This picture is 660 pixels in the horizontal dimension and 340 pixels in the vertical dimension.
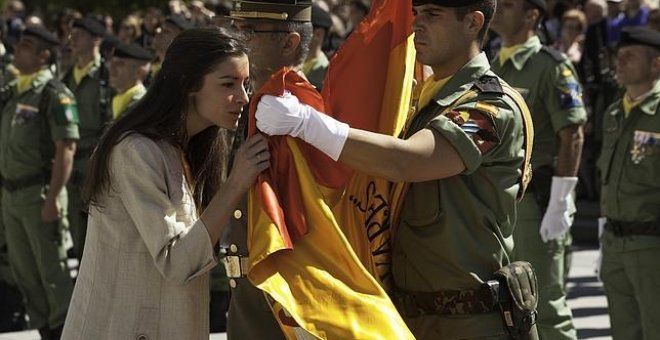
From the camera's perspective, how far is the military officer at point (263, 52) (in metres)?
4.57

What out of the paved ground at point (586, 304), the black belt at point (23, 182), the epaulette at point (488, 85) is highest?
the epaulette at point (488, 85)

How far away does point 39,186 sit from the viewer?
30.9 ft

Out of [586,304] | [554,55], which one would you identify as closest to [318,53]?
[554,55]

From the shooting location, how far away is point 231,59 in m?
4.09

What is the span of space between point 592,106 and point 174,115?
10.1m

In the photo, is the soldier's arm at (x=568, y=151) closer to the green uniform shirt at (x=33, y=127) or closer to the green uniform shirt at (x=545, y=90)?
the green uniform shirt at (x=545, y=90)

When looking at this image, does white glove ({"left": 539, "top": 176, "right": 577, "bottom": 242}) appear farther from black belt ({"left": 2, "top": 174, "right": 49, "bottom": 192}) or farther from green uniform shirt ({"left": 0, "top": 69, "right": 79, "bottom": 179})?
black belt ({"left": 2, "top": 174, "right": 49, "bottom": 192})

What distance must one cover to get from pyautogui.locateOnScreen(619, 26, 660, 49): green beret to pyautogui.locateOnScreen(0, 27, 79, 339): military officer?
12.3ft

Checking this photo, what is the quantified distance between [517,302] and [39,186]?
18.8 ft

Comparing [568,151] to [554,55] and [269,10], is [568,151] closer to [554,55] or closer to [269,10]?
[554,55]

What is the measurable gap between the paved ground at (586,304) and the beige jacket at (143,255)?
16.8 feet

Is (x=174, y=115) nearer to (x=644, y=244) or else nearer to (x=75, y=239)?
(x=644, y=244)

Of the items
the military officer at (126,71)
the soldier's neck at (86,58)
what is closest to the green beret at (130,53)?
the military officer at (126,71)

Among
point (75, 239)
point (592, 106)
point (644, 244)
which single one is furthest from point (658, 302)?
point (592, 106)
